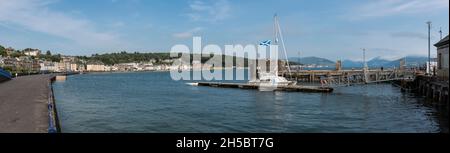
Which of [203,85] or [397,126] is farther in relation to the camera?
[203,85]

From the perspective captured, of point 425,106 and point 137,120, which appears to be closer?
point 137,120

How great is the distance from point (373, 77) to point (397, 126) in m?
58.0

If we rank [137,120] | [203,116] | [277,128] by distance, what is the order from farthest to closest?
[203,116] < [137,120] < [277,128]

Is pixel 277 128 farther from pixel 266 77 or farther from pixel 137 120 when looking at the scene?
pixel 266 77

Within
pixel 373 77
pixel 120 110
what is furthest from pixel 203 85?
pixel 120 110

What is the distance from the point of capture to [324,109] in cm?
3453
